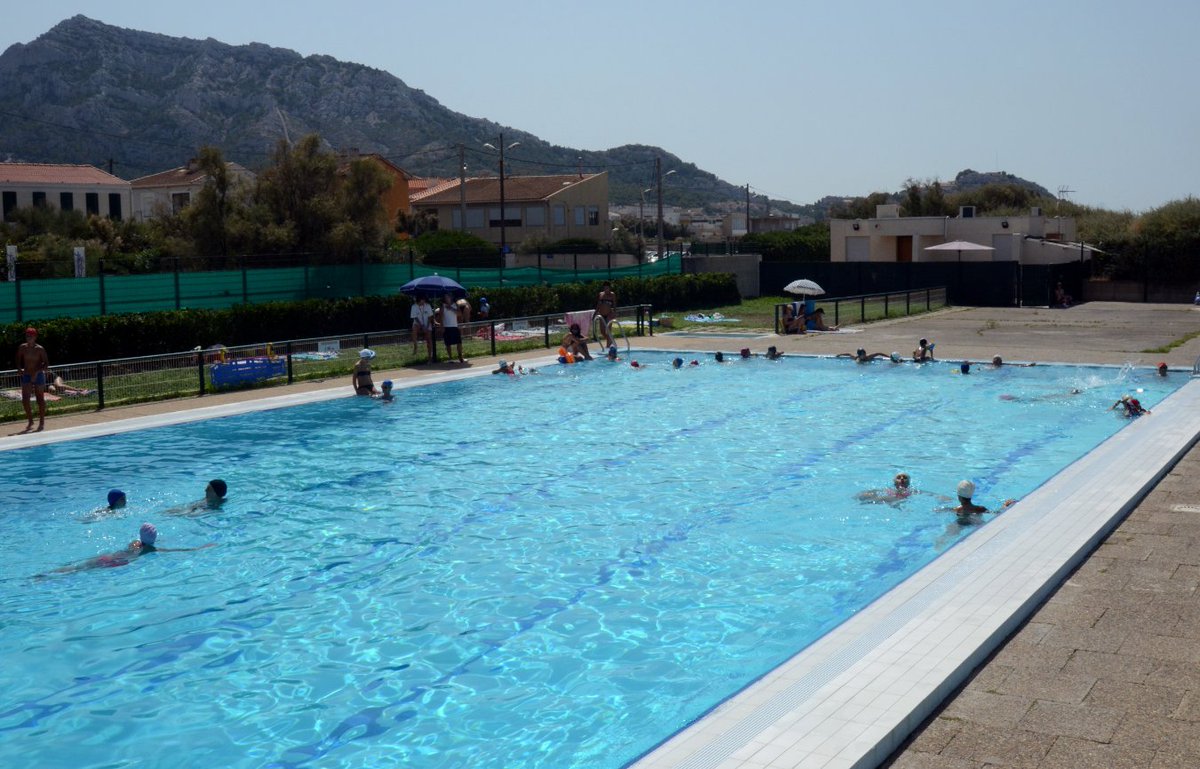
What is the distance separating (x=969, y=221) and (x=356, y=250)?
94.2 feet

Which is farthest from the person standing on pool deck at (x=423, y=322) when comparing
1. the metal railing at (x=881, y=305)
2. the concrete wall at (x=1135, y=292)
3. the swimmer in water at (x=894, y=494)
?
the concrete wall at (x=1135, y=292)

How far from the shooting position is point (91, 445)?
15984mm

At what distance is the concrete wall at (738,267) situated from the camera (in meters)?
43.9

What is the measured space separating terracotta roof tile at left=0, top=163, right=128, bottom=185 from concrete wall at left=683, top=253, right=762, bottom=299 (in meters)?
57.0

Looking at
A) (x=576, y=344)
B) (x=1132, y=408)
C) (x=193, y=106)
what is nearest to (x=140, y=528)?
(x=1132, y=408)

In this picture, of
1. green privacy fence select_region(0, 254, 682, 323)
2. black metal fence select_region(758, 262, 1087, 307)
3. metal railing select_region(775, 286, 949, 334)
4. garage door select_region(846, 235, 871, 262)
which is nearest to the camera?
green privacy fence select_region(0, 254, 682, 323)

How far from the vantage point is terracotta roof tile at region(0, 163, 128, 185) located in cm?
7919

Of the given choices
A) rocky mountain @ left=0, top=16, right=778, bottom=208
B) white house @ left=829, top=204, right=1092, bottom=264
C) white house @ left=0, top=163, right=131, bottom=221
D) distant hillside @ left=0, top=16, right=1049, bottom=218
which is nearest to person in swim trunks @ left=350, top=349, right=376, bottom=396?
white house @ left=829, top=204, right=1092, bottom=264

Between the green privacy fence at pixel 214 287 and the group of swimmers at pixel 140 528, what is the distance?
45.1 feet

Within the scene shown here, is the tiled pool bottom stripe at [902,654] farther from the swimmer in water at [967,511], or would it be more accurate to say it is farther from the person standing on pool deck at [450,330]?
the person standing on pool deck at [450,330]

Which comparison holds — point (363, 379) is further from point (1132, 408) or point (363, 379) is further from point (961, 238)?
point (961, 238)

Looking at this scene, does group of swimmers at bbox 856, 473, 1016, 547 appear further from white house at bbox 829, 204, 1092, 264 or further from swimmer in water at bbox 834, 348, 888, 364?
white house at bbox 829, 204, 1092, 264

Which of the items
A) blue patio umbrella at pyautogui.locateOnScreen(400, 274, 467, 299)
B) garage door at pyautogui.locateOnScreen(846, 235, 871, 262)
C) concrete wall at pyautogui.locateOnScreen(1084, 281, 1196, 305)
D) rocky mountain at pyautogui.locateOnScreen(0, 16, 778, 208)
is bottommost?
concrete wall at pyautogui.locateOnScreen(1084, 281, 1196, 305)

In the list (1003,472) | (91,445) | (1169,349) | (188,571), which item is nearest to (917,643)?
(188,571)
